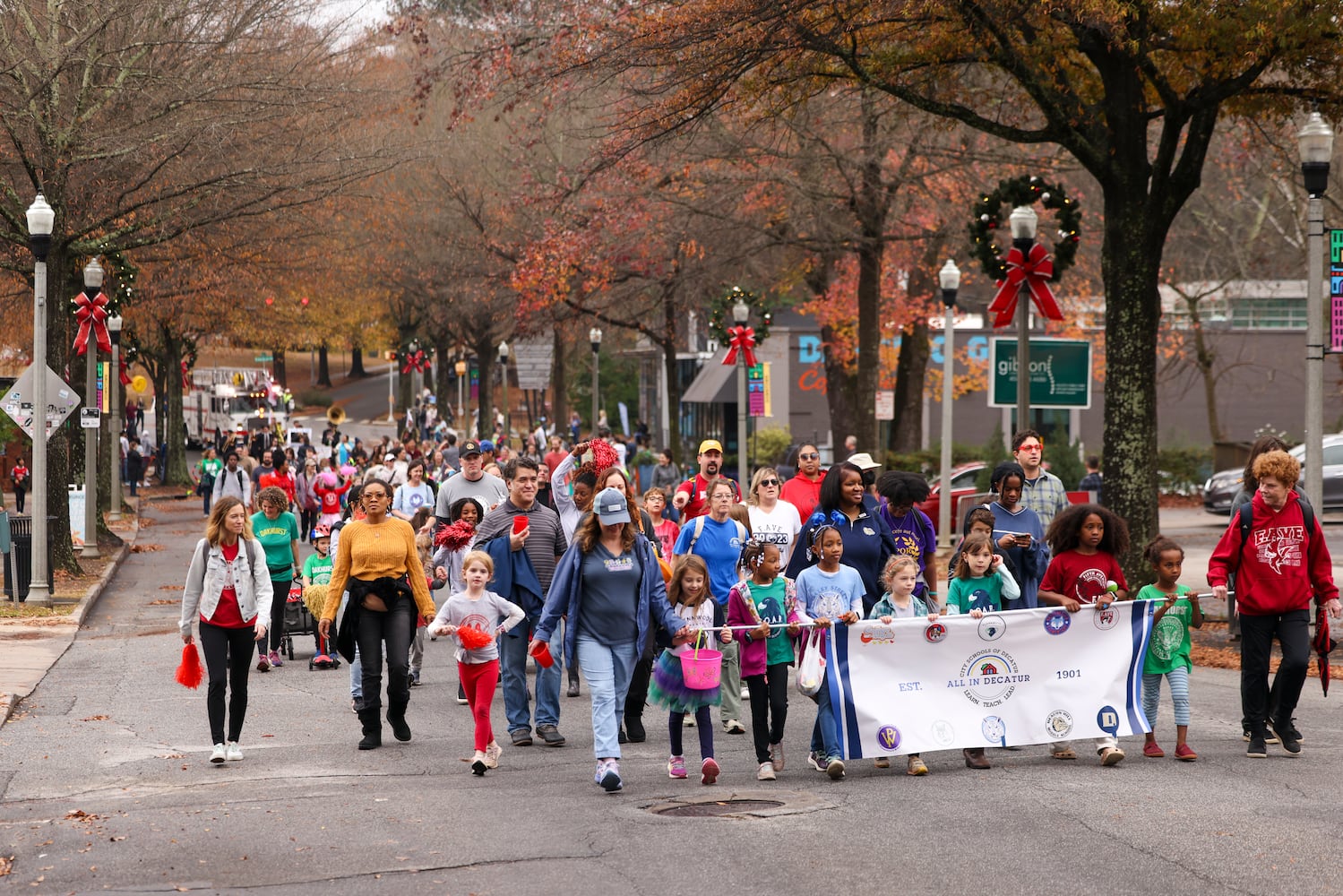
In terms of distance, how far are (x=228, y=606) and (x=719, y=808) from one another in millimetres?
3568

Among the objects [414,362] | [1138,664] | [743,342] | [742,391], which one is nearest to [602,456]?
[1138,664]


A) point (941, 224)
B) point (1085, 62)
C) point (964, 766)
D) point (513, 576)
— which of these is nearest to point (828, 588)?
point (964, 766)

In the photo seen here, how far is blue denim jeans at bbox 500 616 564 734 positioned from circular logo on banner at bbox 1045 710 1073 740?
10.2 feet

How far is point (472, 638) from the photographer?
381 inches

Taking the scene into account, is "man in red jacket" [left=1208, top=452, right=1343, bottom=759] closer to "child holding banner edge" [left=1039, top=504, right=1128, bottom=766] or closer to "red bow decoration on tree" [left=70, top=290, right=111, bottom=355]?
"child holding banner edge" [left=1039, top=504, right=1128, bottom=766]

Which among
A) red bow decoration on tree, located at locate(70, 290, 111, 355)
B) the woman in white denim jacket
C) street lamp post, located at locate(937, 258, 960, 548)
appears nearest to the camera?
the woman in white denim jacket

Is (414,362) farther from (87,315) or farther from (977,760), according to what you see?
(977,760)

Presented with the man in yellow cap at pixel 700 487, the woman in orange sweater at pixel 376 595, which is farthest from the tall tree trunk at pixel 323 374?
the woman in orange sweater at pixel 376 595

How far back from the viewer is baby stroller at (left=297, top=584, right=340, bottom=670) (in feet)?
46.8

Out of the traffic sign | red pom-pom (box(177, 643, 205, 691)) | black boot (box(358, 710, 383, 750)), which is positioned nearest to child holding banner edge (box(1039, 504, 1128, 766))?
black boot (box(358, 710, 383, 750))

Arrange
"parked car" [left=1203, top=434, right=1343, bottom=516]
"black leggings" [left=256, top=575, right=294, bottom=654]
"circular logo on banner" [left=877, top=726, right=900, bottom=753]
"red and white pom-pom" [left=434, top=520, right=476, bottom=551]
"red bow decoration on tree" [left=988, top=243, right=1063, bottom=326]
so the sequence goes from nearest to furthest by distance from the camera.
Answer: "circular logo on banner" [left=877, top=726, right=900, bottom=753]
"red and white pom-pom" [left=434, top=520, right=476, bottom=551]
"black leggings" [left=256, top=575, right=294, bottom=654]
"red bow decoration on tree" [left=988, top=243, right=1063, bottom=326]
"parked car" [left=1203, top=434, right=1343, bottom=516]

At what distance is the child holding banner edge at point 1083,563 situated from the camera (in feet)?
32.2

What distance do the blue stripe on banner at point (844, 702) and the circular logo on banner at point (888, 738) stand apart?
0.43 feet

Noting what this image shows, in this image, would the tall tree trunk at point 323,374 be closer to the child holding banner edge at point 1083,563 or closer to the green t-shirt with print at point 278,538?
the green t-shirt with print at point 278,538
